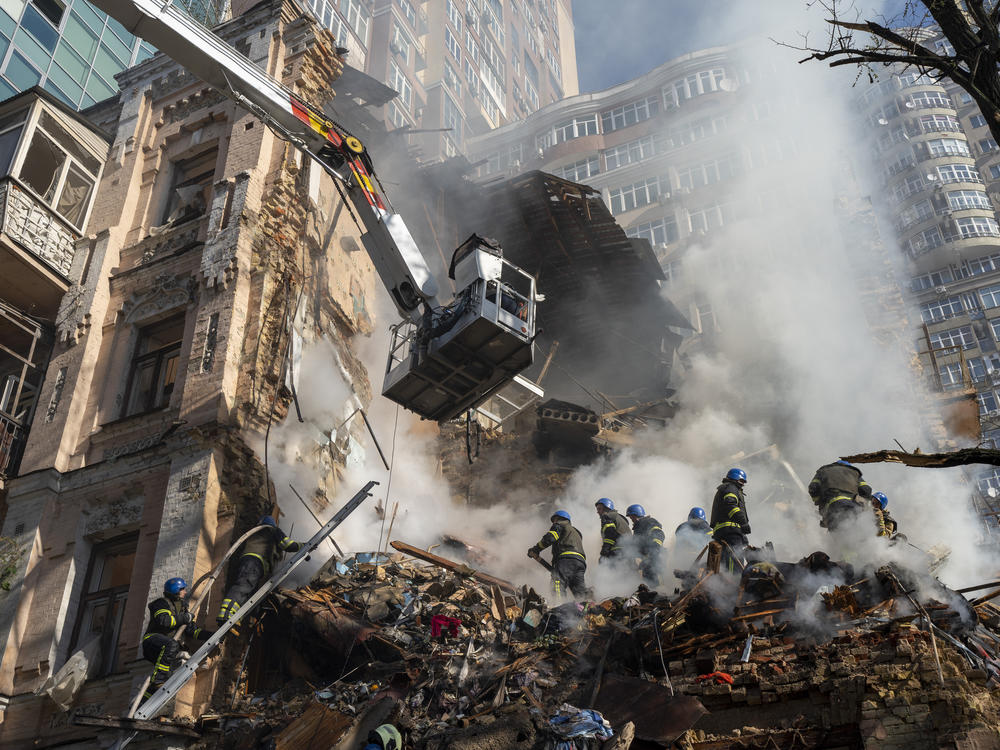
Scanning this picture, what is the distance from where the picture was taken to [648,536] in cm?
1176

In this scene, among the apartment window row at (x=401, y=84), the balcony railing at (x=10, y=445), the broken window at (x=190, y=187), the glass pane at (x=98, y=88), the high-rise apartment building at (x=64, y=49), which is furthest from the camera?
the apartment window row at (x=401, y=84)

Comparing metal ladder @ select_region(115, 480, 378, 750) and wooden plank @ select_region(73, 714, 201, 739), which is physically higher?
metal ladder @ select_region(115, 480, 378, 750)

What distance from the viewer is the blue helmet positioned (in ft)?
33.1

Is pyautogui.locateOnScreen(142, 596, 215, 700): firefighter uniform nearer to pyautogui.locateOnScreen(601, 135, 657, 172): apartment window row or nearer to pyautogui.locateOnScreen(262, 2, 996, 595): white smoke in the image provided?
pyautogui.locateOnScreen(262, 2, 996, 595): white smoke

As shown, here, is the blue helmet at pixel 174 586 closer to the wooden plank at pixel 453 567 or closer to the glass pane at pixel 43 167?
the wooden plank at pixel 453 567

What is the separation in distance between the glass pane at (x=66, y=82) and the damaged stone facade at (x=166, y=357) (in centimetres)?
576

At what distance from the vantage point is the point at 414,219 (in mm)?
22891

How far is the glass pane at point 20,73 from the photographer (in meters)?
21.2

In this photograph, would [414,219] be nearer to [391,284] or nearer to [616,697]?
[391,284]

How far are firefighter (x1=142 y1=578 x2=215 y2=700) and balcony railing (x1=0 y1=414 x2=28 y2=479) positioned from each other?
488 centimetres

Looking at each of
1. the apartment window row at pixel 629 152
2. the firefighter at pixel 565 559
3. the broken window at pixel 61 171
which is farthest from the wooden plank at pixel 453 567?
the apartment window row at pixel 629 152

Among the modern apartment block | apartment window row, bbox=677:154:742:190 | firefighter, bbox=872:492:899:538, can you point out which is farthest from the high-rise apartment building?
firefighter, bbox=872:492:899:538

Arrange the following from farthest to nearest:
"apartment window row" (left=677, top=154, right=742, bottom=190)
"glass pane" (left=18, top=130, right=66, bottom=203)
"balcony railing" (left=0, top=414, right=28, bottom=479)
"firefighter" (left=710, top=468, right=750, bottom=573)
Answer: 1. "apartment window row" (left=677, top=154, right=742, bottom=190)
2. "glass pane" (left=18, top=130, right=66, bottom=203)
3. "balcony railing" (left=0, top=414, right=28, bottom=479)
4. "firefighter" (left=710, top=468, right=750, bottom=573)

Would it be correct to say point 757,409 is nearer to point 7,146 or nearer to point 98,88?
point 7,146
